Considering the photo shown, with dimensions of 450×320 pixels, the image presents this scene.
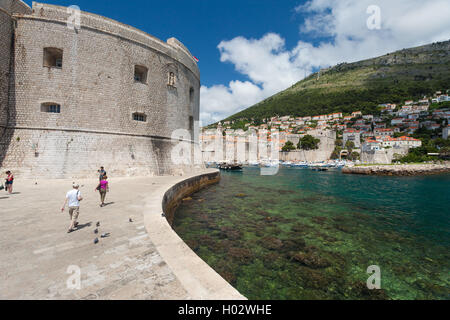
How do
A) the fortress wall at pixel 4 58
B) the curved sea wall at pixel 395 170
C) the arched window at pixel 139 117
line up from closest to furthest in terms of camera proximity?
1. the fortress wall at pixel 4 58
2. the arched window at pixel 139 117
3. the curved sea wall at pixel 395 170

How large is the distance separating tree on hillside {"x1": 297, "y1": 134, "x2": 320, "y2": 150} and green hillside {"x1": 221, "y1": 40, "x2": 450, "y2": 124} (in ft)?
156

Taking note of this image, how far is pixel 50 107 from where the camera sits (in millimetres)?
11133

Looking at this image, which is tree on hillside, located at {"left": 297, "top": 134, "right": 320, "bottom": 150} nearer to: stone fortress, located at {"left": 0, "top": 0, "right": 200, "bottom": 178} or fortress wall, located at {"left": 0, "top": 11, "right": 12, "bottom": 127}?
stone fortress, located at {"left": 0, "top": 0, "right": 200, "bottom": 178}

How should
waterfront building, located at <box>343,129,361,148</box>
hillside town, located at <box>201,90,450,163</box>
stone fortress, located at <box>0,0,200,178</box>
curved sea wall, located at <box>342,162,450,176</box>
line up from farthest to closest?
waterfront building, located at <box>343,129,361,148</box>
hillside town, located at <box>201,90,450,163</box>
curved sea wall, located at <box>342,162,450,176</box>
stone fortress, located at <box>0,0,200,178</box>

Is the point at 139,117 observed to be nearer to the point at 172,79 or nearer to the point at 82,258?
the point at 172,79

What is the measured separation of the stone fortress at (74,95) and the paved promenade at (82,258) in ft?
21.8

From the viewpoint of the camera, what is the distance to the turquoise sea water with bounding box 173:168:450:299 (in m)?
4.02

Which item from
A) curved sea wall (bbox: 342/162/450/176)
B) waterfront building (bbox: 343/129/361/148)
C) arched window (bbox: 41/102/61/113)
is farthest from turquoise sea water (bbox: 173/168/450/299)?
waterfront building (bbox: 343/129/361/148)

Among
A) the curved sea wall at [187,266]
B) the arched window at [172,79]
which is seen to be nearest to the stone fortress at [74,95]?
the arched window at [172,79]

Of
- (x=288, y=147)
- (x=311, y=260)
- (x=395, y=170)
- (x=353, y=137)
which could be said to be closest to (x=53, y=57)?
(x=311, y=260)

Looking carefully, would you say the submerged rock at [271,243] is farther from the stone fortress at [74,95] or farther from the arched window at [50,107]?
the arched window at [50,107]

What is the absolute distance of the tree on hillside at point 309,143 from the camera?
214ft

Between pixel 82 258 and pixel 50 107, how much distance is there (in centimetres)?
1228
